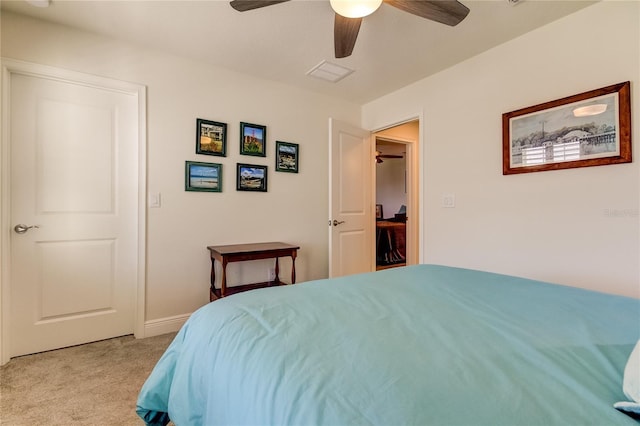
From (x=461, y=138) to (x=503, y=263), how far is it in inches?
44.9

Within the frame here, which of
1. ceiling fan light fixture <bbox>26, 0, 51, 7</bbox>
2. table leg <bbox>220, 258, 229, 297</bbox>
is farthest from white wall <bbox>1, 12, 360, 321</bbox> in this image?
table leg <bbox>220, 258, 229, 297</bbox>

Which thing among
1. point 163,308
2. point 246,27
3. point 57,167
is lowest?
point 163,308

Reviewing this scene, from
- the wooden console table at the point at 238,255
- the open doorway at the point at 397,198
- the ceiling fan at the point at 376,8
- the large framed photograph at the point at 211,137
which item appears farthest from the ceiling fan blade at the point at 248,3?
the open doorway at the point at 397,198

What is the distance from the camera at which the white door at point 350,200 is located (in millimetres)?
3211

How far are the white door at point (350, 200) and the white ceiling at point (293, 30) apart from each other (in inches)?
32.9

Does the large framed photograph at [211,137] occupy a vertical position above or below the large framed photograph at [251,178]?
above

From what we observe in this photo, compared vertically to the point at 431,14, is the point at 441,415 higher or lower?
lower

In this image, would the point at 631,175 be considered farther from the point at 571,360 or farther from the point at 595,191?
the point at 571,360

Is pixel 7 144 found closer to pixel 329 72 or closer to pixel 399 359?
pixel 329 72

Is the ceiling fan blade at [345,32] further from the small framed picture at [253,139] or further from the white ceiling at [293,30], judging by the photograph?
the small framed picture at [253,139]

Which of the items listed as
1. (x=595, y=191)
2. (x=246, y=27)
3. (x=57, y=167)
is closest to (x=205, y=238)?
(x=57, y=167)

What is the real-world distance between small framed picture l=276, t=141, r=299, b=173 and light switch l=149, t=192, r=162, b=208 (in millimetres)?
1152

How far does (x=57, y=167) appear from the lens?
218 cm

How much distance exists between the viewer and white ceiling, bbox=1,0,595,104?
194 cm
